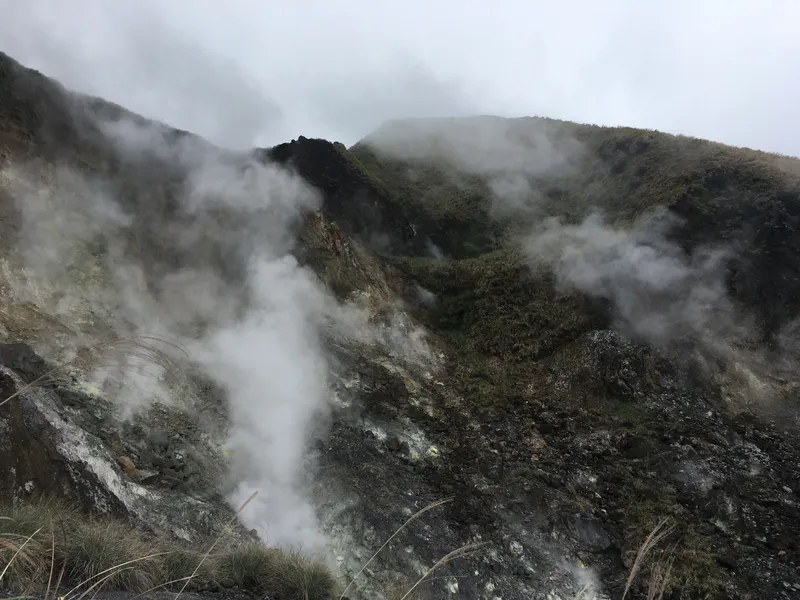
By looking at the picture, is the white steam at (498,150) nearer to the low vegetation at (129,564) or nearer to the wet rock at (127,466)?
the wet rock at (127,466)

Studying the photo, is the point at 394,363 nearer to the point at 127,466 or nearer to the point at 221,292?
the point at 221,292

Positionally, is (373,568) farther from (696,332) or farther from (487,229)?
(487,229)

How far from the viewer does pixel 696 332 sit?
1225 cm

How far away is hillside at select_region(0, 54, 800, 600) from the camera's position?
6961 mm

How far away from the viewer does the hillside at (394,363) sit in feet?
22.8

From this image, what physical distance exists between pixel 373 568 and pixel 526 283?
10276mm

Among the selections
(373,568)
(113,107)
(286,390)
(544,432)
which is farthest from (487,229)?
(373,568)

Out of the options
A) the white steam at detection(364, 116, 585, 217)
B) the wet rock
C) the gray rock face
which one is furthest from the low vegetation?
the white steam at detection(364, 116, 585, 217)

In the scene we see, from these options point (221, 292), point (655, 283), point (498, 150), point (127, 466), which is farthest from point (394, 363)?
point (498, 150)

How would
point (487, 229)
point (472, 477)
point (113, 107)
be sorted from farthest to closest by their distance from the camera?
1. point (487, 229)
2. point (113, 107)
3. point (472, 477)

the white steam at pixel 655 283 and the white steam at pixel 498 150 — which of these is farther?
the white steam at pixel 498 150

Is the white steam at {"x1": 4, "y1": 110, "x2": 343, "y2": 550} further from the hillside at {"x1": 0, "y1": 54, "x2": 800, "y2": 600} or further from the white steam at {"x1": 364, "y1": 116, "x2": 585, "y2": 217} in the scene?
the white steam at {"x1": 364, "y1": 116, "x2": 585, "y2": 217}

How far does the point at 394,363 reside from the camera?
12297mm

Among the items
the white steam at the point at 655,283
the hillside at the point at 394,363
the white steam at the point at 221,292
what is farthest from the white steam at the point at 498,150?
the white steam at the point at 221,292
